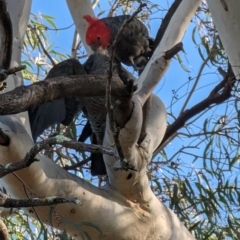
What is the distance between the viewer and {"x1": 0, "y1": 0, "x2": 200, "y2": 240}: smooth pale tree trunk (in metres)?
1.12

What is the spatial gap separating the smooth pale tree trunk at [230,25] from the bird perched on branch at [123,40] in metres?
0.59

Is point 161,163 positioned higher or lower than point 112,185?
lower

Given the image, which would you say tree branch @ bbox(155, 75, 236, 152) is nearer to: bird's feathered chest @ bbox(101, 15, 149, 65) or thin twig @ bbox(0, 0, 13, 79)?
bird's feathered chest @ bbox(101, 15, 149, 65)

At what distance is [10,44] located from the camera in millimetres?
795

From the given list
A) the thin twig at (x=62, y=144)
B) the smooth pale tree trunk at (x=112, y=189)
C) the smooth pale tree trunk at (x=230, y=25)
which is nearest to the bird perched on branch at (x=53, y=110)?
the smooth pale tree trunk at (x=112, y=189)

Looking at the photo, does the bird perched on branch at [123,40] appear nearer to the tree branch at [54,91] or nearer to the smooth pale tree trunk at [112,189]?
the smooth pale tree trunk at [112,189]

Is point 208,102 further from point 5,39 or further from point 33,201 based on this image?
point 33,201

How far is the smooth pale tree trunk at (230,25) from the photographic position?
3.33 ft

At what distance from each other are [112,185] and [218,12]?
1.65 feet

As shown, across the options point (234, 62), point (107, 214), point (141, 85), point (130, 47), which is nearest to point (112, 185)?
point (107, 214)

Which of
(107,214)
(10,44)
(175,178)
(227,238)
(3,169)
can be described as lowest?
(227,238)

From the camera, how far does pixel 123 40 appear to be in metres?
1.68

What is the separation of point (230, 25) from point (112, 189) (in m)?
0.51

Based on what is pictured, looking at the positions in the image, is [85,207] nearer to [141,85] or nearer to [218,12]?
[141,85]
